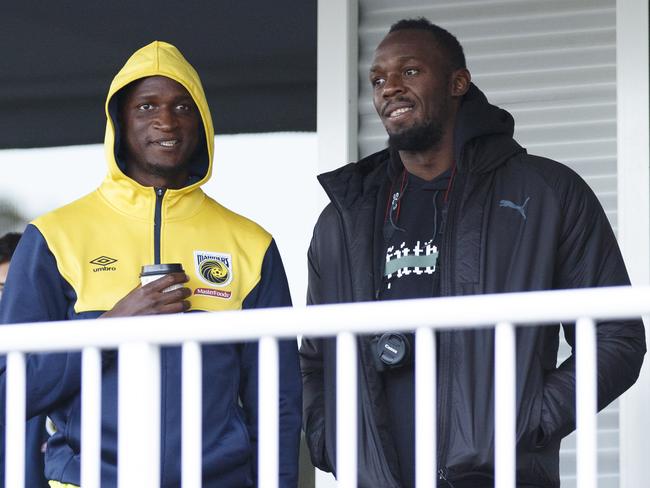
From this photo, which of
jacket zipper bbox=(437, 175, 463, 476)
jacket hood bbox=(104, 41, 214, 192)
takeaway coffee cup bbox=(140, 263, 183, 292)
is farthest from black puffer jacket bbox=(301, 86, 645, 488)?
takeaway coffee cup bbox=(140, 263, 183, 292)

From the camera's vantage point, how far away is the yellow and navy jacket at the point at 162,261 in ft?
13.7

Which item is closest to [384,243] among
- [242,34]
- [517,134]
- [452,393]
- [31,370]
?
[452,393]

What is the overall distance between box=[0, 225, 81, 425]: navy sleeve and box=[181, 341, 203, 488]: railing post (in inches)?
27.7

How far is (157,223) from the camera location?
4441 mm

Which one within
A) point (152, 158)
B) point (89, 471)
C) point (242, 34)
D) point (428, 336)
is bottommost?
point (89, 471)

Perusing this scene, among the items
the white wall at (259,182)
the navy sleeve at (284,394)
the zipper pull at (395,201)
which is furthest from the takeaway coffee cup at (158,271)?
the white wall at (259,182)

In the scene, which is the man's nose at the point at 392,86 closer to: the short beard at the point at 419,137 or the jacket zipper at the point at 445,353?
the short beard at the point at 419,137

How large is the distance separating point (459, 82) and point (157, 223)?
3.24 feet

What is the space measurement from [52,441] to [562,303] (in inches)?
63.2

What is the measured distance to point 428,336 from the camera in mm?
3381

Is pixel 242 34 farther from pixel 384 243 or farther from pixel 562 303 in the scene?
pixel 562 303

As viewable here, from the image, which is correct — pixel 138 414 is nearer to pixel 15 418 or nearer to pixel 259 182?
pixel 15 418

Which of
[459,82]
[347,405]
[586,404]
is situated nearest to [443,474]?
[347,405]

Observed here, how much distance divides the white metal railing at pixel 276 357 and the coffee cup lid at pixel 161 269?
467mm
